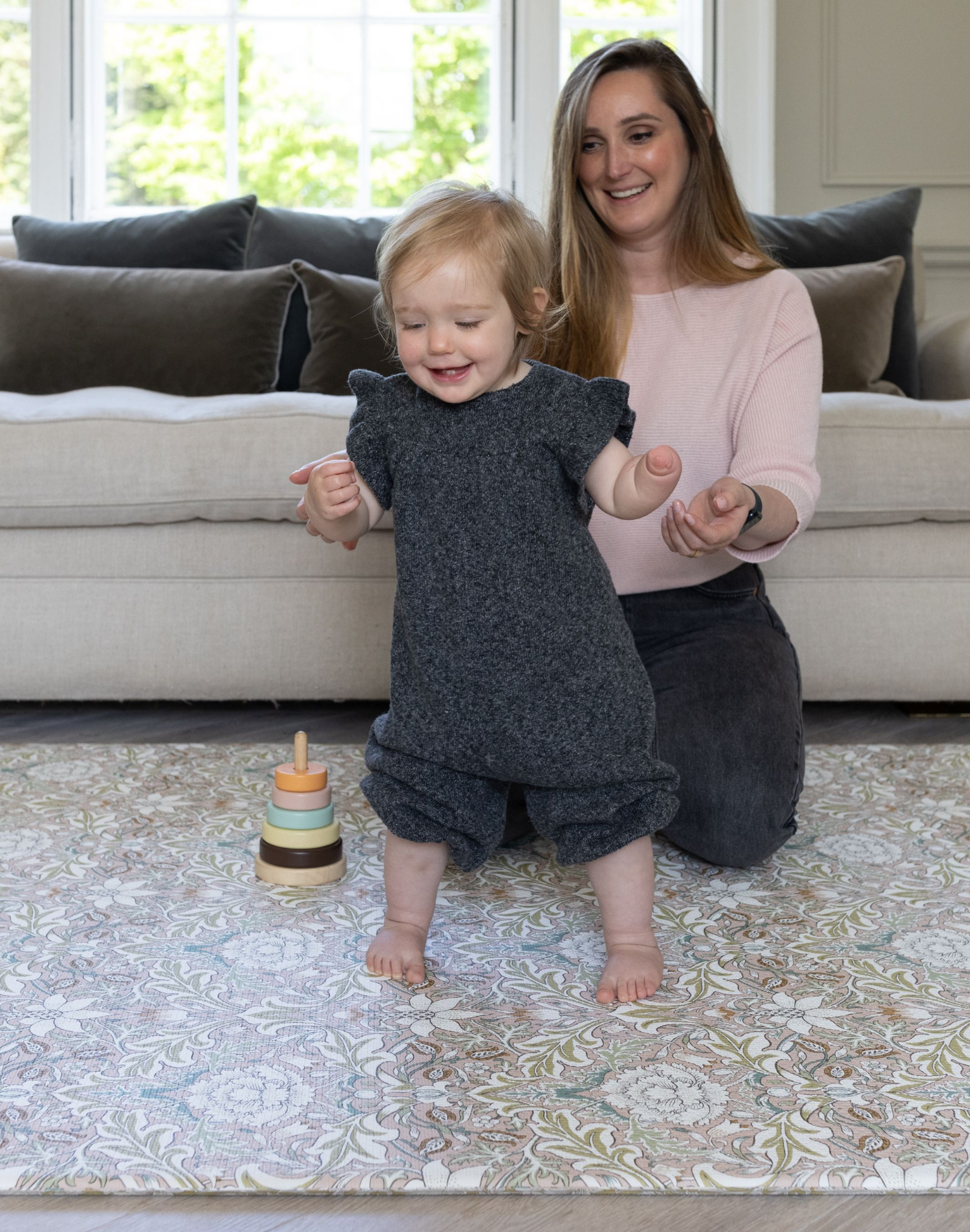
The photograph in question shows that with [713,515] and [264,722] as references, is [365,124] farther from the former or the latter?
[713,515]

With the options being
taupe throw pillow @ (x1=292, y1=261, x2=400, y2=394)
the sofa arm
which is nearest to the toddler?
taupe throw pillow @ (x1=292, y1=261, x2=400, y2=394)

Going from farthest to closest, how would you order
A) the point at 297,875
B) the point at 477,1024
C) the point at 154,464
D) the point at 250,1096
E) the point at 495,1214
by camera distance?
the point at 154,464 → the point at 297,875 → the point at 477,1024 → the point at 250,1096 → the point at 495,1214

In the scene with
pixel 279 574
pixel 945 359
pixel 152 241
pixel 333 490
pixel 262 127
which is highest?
pixel 262 127

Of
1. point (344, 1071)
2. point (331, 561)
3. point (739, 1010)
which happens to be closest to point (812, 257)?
point (331, 561)

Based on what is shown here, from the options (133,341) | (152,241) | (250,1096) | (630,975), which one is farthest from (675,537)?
(152,241)

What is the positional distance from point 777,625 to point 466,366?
636mm

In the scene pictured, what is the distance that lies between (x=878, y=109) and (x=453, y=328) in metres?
2.60

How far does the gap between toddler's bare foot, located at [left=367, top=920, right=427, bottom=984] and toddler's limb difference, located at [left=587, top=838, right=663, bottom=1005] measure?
0.17 metres

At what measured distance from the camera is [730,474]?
4.58 ft

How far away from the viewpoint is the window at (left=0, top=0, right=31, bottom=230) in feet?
10.5

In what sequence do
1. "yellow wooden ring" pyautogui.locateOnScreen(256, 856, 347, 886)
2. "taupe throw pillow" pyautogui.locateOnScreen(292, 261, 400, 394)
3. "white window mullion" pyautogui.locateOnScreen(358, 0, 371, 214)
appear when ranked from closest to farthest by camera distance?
"yellow wooden ring" pyautogui.locateOnScreen(256, 856, 347, 886) → "taupe throw pillow" pyautogui.locateOnScreen(292, 261, 400, 394) → "white window mullion" pyautogui.locateOnScreen(358, 0, 371, 214)

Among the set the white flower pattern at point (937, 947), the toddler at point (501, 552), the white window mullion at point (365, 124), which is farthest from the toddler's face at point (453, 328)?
the white window mullion at point (365, 124)

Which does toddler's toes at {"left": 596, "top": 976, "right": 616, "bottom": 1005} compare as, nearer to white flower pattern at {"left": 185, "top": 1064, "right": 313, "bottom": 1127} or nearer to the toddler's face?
white flower pattern at {"left": 185, "top": 1064, "right": 313, "bottom": 1127}

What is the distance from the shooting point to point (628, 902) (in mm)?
1154
